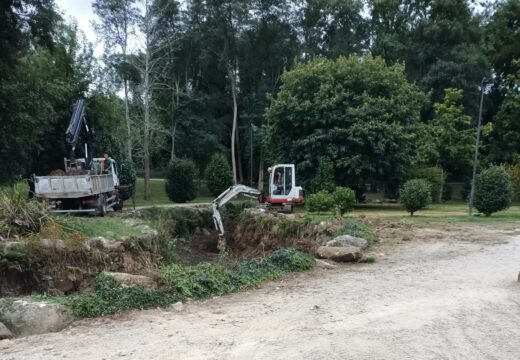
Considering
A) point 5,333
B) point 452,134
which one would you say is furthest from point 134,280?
point 452,134

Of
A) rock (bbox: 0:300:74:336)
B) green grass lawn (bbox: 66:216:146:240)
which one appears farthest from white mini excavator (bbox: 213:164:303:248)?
rock (bbox: 0:300:74:336)

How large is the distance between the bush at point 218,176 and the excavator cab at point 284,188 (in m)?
12.3

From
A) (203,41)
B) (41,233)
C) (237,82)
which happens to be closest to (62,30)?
(203,41)

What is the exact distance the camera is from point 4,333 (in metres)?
5.81

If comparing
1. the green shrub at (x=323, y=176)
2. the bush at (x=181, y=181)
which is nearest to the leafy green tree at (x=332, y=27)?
the bush at (x=181, y=181)

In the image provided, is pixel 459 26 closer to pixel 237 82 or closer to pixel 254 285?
pixel 237 82

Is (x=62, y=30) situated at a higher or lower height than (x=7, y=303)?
higher

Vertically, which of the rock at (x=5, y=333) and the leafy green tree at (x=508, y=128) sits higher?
the leafy green tree at (x=508, y=128)

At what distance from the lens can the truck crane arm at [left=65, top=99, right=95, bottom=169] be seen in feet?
55.4

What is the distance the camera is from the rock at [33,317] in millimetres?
5977

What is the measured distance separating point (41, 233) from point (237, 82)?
36552 mm

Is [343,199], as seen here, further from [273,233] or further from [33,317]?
[33,317]

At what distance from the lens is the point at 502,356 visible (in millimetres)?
4820

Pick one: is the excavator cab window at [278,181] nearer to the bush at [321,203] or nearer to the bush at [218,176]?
the bush at [321,203]
